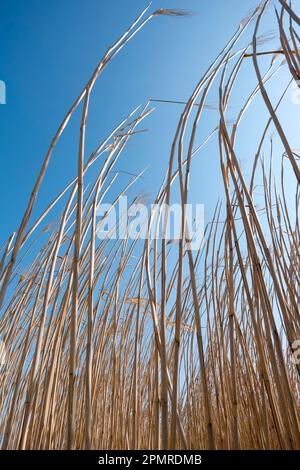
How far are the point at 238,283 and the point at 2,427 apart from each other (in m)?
1.11

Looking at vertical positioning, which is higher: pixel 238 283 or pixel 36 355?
pixel 238 283

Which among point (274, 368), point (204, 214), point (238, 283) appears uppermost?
point (204, 214)

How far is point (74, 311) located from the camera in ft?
1.82

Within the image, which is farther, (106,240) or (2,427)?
(2,427)

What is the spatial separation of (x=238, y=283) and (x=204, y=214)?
35 cm
